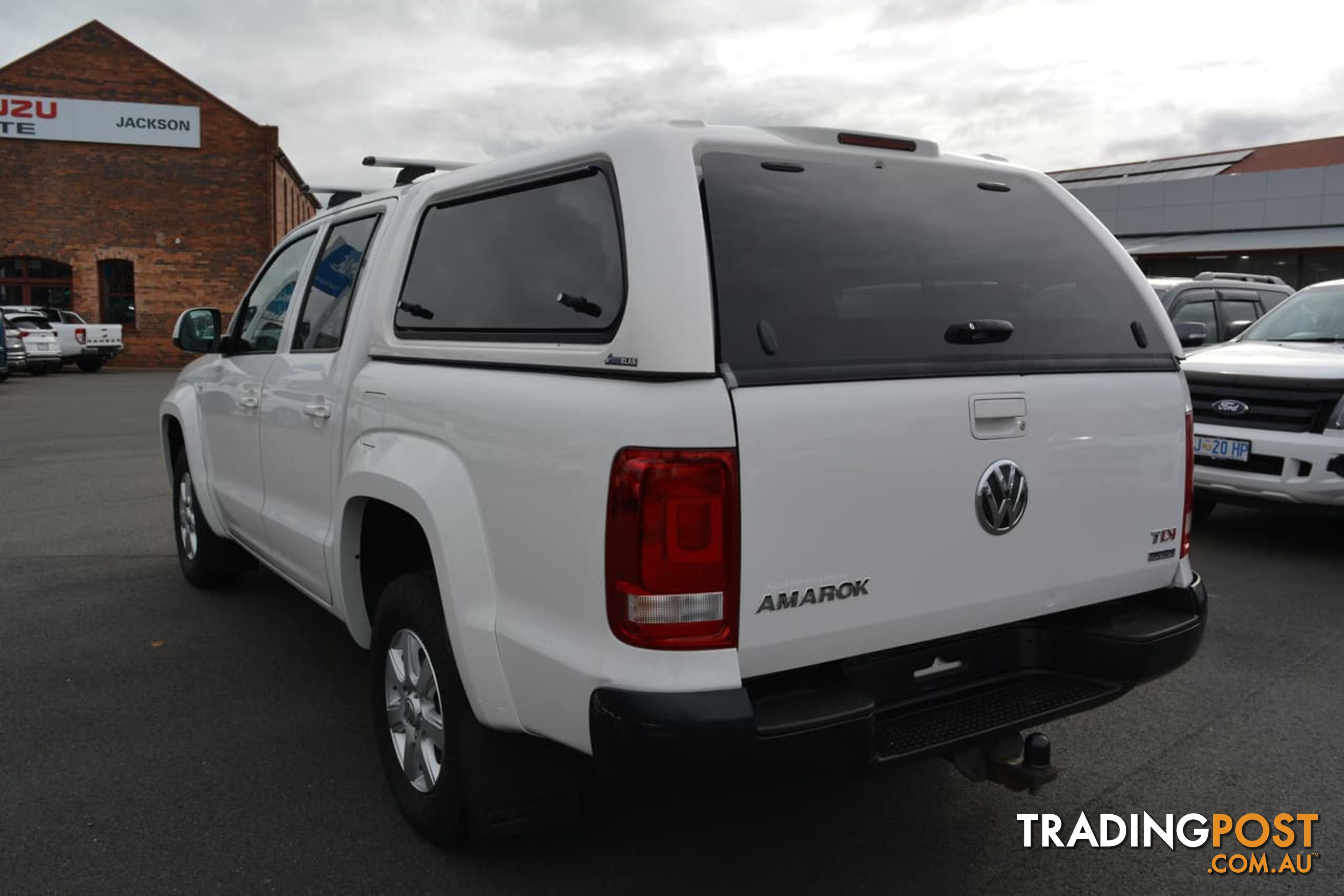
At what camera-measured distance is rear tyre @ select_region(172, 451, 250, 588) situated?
558 cm

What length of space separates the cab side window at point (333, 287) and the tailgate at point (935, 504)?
2.02m

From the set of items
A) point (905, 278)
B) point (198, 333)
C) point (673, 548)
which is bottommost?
point (673, 548)

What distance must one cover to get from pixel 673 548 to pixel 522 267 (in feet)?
3.47

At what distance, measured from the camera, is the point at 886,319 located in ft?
8.81

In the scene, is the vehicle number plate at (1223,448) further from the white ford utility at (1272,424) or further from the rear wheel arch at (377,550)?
the rear wheel arch at (377,550)

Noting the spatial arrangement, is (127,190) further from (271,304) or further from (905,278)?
(905,278)

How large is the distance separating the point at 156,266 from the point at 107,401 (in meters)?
14.5

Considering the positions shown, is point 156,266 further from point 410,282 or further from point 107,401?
point 410,282

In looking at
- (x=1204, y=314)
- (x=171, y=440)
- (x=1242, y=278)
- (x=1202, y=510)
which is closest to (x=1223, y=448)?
(x=1202, y=510)

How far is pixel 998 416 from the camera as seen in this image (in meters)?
2.69

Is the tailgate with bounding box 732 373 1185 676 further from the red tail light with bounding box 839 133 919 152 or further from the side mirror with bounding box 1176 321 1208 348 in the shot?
the side mirror with bounding box 1176 321 1208 348

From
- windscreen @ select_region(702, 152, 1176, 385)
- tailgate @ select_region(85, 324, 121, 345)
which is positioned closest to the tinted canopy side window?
windscreen @ select_region(702, 152, 1176, 385)

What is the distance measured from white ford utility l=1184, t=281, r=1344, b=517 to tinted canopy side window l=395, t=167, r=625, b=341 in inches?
208

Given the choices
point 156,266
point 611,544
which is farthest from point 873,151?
point 156,266
